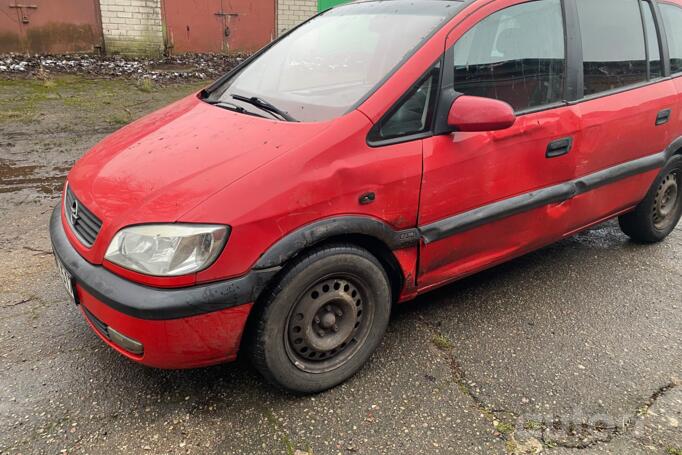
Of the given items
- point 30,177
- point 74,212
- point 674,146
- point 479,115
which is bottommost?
point 30,177

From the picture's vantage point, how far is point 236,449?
207 cm

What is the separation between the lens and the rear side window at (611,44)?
3078mm

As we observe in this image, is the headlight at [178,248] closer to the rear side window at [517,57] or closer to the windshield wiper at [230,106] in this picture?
the windshield wiper at [230,106]

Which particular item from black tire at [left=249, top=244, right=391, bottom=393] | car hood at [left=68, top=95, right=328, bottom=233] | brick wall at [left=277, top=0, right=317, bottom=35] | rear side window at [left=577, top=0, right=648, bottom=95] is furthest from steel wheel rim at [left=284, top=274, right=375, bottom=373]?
brick wall at [left=277, top=0, right=317, bottom=35]

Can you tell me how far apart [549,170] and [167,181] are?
1.95 meters

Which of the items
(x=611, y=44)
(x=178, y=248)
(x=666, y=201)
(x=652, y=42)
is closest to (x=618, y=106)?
(x=611, y=44)

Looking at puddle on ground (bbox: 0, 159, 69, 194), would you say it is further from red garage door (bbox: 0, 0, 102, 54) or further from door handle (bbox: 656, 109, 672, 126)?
red garage door (bbox: 0, 0, 102, 54)

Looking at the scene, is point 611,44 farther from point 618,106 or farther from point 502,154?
point 502,154

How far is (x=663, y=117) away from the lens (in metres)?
3.47

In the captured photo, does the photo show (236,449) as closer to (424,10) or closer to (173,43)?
(424,10)

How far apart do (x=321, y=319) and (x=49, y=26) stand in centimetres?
948

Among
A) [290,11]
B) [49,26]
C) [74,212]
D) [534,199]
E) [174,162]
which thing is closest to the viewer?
[174,162]

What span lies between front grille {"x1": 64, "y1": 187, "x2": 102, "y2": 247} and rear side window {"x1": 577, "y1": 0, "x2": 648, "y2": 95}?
2.65 m

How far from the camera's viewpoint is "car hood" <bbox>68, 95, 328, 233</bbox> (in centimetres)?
205
